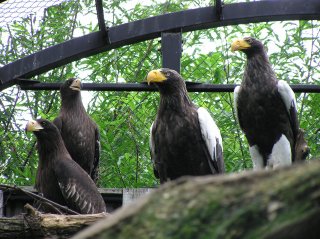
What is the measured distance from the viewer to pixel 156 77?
22.1 ft

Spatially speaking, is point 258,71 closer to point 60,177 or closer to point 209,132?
point 209,132

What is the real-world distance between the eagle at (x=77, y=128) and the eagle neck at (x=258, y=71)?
155 centimetres

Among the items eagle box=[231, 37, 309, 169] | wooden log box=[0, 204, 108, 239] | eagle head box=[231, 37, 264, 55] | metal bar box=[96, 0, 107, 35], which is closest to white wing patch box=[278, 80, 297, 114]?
eagle box=[231, 37, 309, 169]

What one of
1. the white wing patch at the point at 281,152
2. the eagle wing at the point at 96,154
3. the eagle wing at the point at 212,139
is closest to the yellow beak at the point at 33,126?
the eagle wing at the point at 96,154

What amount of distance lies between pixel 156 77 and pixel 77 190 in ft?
3.87

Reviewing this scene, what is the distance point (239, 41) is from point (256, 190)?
19.8 ft

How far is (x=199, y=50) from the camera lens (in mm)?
10523

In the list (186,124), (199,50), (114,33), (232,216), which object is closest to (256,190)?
(232,216)

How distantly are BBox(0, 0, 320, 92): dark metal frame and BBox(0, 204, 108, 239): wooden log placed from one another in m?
2.95

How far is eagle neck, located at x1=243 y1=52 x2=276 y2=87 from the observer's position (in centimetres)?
709

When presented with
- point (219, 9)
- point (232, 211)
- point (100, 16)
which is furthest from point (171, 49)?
point (232, 211)

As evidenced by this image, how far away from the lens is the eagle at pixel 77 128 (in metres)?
7.86

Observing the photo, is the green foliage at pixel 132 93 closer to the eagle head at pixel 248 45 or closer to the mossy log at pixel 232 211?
the eagle head at pixel 248 45

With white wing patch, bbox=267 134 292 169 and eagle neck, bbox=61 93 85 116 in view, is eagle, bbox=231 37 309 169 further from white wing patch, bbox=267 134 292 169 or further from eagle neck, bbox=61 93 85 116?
eagle neck, bbox=61 93 85 116
